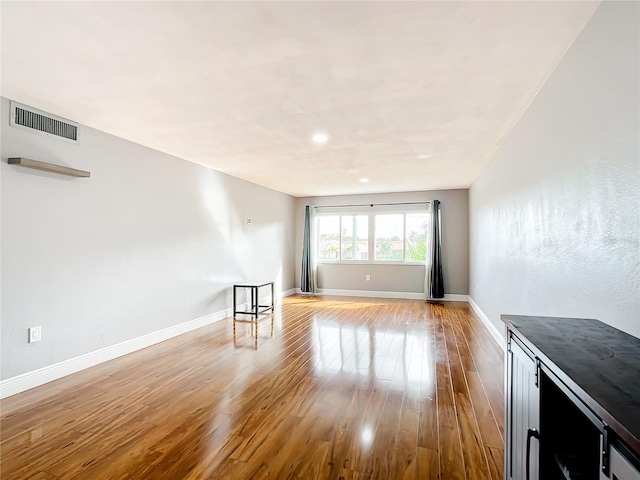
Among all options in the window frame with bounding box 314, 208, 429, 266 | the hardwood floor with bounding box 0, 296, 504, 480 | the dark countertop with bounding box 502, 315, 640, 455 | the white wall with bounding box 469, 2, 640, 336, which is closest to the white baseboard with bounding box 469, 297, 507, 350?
the hardwood floor with bounding box 0, 296, 504, 480

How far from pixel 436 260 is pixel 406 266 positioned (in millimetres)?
697

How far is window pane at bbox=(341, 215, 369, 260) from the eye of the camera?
7.88 metres

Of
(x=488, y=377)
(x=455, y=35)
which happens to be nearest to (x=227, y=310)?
(x=488, y=377)

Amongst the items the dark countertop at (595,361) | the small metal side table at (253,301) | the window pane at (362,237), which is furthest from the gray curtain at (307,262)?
the dark countertop at (595,361)

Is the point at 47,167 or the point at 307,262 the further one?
the point at 307,262

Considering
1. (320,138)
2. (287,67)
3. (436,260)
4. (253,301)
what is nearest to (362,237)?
(436,260)

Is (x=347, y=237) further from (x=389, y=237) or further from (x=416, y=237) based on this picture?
(x=416, y=237)

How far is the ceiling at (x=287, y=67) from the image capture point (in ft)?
5.44

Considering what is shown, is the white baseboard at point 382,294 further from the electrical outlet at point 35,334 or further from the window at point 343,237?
the electrical outlet at point 35,334

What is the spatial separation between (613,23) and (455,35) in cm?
68

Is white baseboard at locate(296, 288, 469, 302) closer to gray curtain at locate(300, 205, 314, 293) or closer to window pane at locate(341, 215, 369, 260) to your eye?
gray curtain at locate(300, 205, 314, 293)

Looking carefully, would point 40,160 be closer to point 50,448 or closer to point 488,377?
point 50,448

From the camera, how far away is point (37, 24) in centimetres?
174

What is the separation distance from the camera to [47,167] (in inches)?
111
